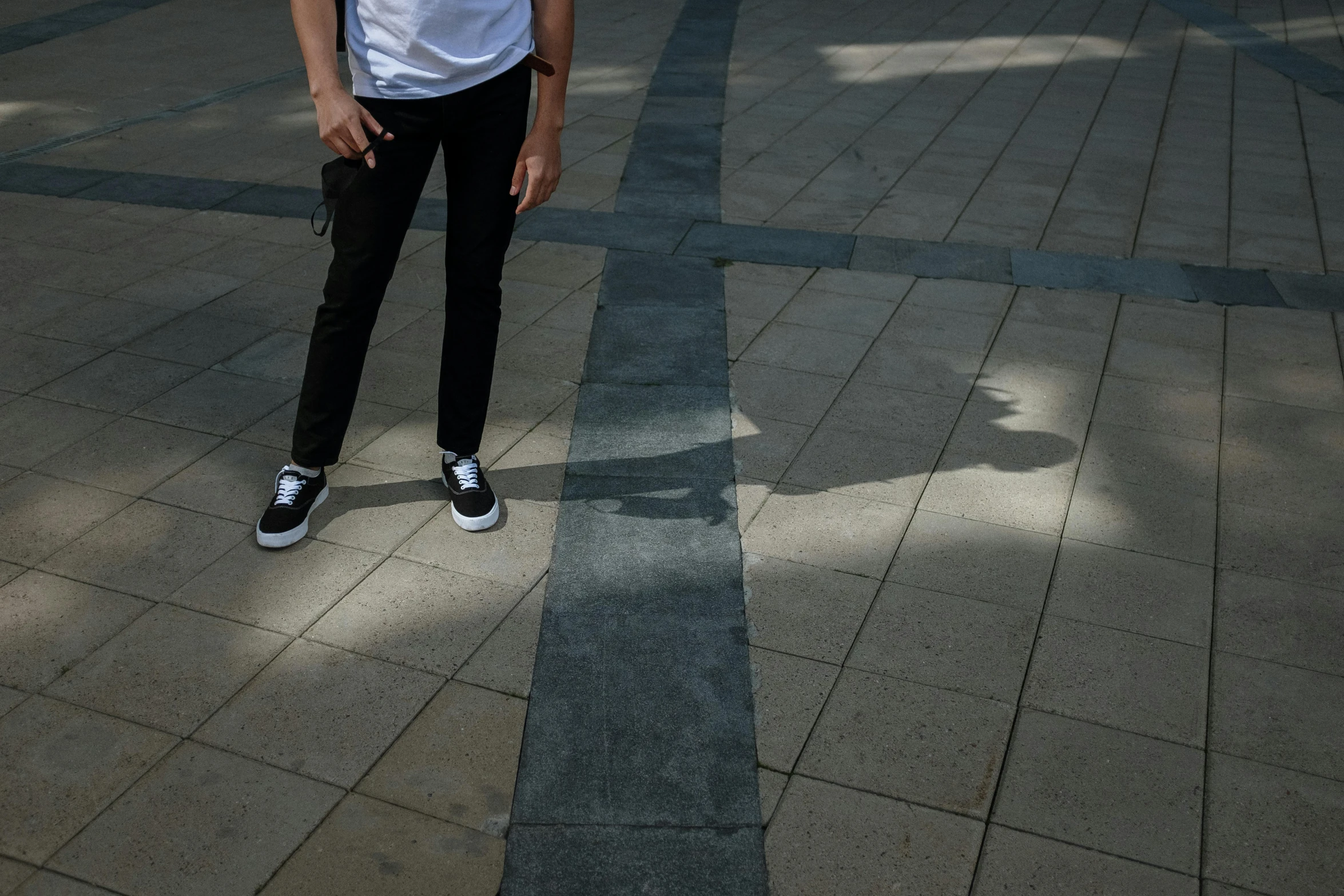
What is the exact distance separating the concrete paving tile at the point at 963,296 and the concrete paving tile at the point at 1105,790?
2350 mm

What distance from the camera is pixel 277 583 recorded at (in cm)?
286

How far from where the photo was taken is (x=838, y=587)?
2.92 metres

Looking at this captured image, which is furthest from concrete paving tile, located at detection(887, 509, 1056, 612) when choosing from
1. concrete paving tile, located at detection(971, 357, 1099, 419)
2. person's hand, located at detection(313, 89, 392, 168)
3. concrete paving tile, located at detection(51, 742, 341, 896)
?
person's hand, located at detection(313, 89, 392, 168)

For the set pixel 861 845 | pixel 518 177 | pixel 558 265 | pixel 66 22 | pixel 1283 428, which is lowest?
pixel 66 22

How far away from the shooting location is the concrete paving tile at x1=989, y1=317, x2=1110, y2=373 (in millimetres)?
4145

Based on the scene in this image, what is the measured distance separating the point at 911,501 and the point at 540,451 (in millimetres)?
1098

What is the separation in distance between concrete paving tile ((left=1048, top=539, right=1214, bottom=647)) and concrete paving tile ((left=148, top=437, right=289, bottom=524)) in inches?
82.7

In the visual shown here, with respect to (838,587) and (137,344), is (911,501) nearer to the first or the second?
(838,587)

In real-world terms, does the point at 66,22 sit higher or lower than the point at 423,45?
lower

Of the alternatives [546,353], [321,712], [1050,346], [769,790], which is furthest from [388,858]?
[1050,346]

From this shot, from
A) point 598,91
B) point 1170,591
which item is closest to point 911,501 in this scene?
point 1170,591

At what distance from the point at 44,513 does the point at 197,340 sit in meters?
1.16

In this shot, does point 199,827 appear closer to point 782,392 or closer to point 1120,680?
point 1120,680

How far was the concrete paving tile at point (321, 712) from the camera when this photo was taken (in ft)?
7.70
